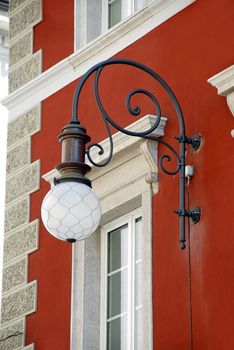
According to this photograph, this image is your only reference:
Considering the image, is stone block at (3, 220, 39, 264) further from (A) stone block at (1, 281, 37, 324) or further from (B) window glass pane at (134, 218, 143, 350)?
(B) window glass pane at (134, 218, 143, 350)

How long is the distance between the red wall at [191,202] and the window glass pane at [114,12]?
68 cm

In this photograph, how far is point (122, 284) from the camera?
1252 cm

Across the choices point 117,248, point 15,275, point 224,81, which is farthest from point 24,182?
point 224,81

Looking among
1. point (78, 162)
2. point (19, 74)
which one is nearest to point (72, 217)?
point (78, 162)

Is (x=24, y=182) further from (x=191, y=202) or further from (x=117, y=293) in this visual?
Answer: (x=191, y=202)

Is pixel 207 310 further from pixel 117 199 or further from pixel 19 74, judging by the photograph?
pixel 19 74

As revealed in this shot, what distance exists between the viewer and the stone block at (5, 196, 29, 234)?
45.2 ft

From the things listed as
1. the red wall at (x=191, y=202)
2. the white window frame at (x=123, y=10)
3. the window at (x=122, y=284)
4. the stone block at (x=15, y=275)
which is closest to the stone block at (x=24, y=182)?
the red wall at (x=191, y=202)

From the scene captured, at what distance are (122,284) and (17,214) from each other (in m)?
1.78

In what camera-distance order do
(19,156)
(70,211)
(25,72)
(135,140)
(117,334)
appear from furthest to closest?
1. (25,72)
2. (19,156)
3. (117,334)
4. (135,140)
5. (70,211)

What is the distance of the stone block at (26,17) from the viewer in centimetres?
1448

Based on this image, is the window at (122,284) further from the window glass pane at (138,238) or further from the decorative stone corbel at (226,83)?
the decorative stone corbel at (226,83)

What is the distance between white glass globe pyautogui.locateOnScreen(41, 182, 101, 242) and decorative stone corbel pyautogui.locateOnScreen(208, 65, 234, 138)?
1695mm

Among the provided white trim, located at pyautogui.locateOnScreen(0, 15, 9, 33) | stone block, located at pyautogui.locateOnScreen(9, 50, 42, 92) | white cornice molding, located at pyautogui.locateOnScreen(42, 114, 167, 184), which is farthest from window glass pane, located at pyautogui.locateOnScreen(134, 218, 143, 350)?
white trim, located at pyautogui.locateOnScreen(0, 15, 9, 33)
